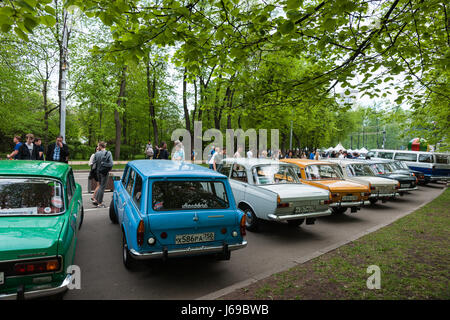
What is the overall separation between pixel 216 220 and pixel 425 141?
14.3 m

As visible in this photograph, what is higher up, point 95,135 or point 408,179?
point 95,135

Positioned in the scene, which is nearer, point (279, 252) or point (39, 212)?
point (39, 212)

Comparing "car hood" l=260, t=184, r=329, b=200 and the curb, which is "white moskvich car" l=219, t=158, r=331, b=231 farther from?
the curb

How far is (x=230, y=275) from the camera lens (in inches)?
164

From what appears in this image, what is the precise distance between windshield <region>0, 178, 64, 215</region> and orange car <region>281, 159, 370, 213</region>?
663 centimetres

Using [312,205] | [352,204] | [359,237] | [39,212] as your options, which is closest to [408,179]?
[352,204]

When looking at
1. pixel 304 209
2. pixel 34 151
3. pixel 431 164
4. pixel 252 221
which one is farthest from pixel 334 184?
pixel 431 164

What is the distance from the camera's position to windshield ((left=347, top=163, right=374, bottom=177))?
10.3 meters

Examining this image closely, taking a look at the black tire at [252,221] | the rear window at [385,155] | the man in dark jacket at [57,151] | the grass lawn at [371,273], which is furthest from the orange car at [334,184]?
the rear window at [385,155]

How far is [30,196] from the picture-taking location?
11.6 ft

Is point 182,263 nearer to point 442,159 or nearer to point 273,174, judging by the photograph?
point 273,174

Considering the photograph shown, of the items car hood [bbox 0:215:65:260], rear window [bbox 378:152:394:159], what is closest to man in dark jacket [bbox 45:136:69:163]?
car hood [bbox 0:215:65:260]

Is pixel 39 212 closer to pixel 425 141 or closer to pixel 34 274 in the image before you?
pixel 34 274

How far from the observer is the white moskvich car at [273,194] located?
583cm
